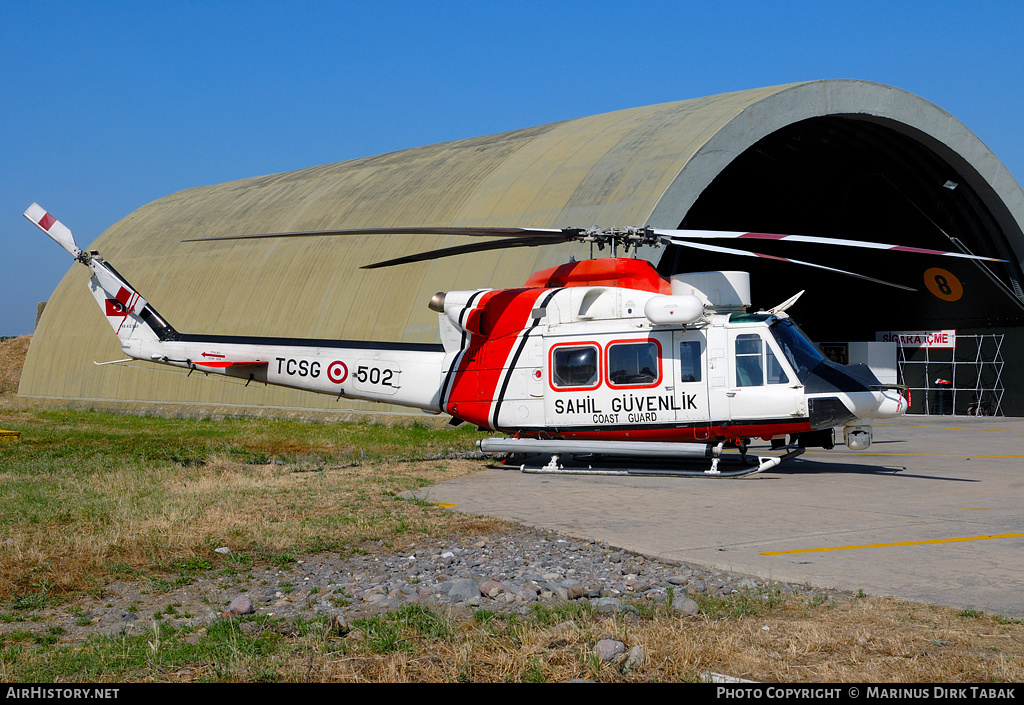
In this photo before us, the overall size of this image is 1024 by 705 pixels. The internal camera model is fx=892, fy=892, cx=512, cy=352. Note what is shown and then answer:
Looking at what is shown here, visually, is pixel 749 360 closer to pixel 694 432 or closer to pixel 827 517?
pixel 694 432

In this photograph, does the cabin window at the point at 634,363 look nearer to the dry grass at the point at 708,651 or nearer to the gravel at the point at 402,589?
the gravel at the point at 402,589

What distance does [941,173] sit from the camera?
24.6 meters

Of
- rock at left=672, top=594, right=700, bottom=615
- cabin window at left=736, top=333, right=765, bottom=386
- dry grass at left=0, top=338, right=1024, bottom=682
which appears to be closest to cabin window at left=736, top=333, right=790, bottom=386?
cabin window at left=736, top=333, right=765, bottom=386

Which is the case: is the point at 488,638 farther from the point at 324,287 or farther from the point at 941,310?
the point at 941,310

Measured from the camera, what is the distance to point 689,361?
540 inches

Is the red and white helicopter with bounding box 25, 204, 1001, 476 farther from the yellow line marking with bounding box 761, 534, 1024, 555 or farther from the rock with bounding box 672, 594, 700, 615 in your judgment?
the rock with bounding box 672, 594, 700, 615

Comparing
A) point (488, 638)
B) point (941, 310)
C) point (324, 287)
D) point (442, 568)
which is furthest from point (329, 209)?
point (488, 638)

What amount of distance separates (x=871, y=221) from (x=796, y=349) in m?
15.1

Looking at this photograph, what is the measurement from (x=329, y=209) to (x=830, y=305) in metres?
17.4

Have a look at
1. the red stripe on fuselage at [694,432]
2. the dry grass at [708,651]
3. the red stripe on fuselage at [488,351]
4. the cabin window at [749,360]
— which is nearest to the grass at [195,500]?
the red stripe on fuselage at [488,351]

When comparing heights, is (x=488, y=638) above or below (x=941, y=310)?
below

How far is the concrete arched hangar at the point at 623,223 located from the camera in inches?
818

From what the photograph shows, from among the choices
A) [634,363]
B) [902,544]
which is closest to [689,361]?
[634,363]

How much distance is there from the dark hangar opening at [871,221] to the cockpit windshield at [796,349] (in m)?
8.30
